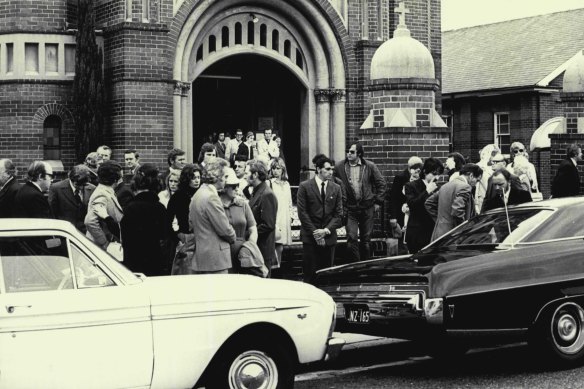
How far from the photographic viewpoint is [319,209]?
12.9 m

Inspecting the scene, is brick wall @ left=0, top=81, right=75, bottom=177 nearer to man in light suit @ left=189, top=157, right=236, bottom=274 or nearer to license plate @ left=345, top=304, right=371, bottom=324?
man in light suit @ left=189, top=157, right=236, bottom=274

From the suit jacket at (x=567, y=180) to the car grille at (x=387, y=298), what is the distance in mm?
7489

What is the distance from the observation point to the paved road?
28.5 ft

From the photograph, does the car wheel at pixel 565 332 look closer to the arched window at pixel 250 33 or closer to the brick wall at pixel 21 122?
the brick wall at pixel 21 122

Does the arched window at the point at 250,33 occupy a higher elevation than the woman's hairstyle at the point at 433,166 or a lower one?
higher

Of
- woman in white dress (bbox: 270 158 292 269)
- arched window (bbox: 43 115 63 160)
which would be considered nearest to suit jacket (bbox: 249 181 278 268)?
woman in white dress (bbox: 270 158 292 269)

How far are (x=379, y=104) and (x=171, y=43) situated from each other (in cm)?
619

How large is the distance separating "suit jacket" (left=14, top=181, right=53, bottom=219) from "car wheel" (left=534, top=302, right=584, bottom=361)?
4.89 metres

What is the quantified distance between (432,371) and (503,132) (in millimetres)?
29443

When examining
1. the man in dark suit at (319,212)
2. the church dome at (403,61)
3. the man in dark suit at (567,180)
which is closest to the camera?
the man in dark suit at (319,212)

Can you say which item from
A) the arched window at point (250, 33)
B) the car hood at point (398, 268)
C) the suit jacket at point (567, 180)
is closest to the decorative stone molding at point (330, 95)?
the arched window at point (250, 33)

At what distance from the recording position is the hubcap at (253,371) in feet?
24.5

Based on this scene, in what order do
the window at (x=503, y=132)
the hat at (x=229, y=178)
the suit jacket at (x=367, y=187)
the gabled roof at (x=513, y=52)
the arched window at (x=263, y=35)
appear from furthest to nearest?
the window at (x=503, y=132) < the gabled roof at (x=513, y=52) < the arched window at (x=263, y=35) < the suit jacket at (x=367, y=187) < the hat at (x=229, y=178)

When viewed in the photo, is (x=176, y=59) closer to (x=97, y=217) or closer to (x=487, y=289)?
(x=97, y=217)
